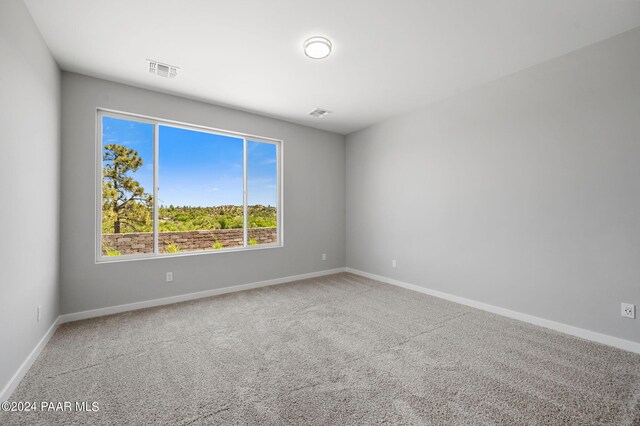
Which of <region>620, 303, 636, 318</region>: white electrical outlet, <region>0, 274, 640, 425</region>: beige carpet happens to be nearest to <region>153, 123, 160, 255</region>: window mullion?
<region>0, 274, 640, 425</region>: beige carpet

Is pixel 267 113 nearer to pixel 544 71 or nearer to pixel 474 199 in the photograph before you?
pixel 474 199

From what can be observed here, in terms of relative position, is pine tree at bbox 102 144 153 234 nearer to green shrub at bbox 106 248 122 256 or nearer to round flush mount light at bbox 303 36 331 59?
green shrub at bbox 106 248 122 256

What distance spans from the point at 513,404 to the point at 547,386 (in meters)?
0.39

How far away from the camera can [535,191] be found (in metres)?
2.99

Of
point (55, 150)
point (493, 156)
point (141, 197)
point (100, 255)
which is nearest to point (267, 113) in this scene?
point (141, 197)

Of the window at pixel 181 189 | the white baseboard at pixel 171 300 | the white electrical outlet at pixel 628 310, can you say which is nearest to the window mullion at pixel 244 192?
the window at pixel 181 189

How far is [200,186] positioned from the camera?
4.19 metres

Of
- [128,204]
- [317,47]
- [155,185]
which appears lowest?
[128,204]

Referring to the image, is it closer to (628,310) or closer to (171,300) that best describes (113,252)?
(171,300)

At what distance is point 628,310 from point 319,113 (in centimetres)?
413

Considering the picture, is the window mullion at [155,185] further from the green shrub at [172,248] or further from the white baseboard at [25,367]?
the white baseboard at [25,367]

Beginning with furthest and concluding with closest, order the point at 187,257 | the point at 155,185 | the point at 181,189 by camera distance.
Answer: the point at 181,189
the point at 187,257
the point at 155,185

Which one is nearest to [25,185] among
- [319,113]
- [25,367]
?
[25,367]

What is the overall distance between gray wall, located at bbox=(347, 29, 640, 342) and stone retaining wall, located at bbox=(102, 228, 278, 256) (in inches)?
90.2
